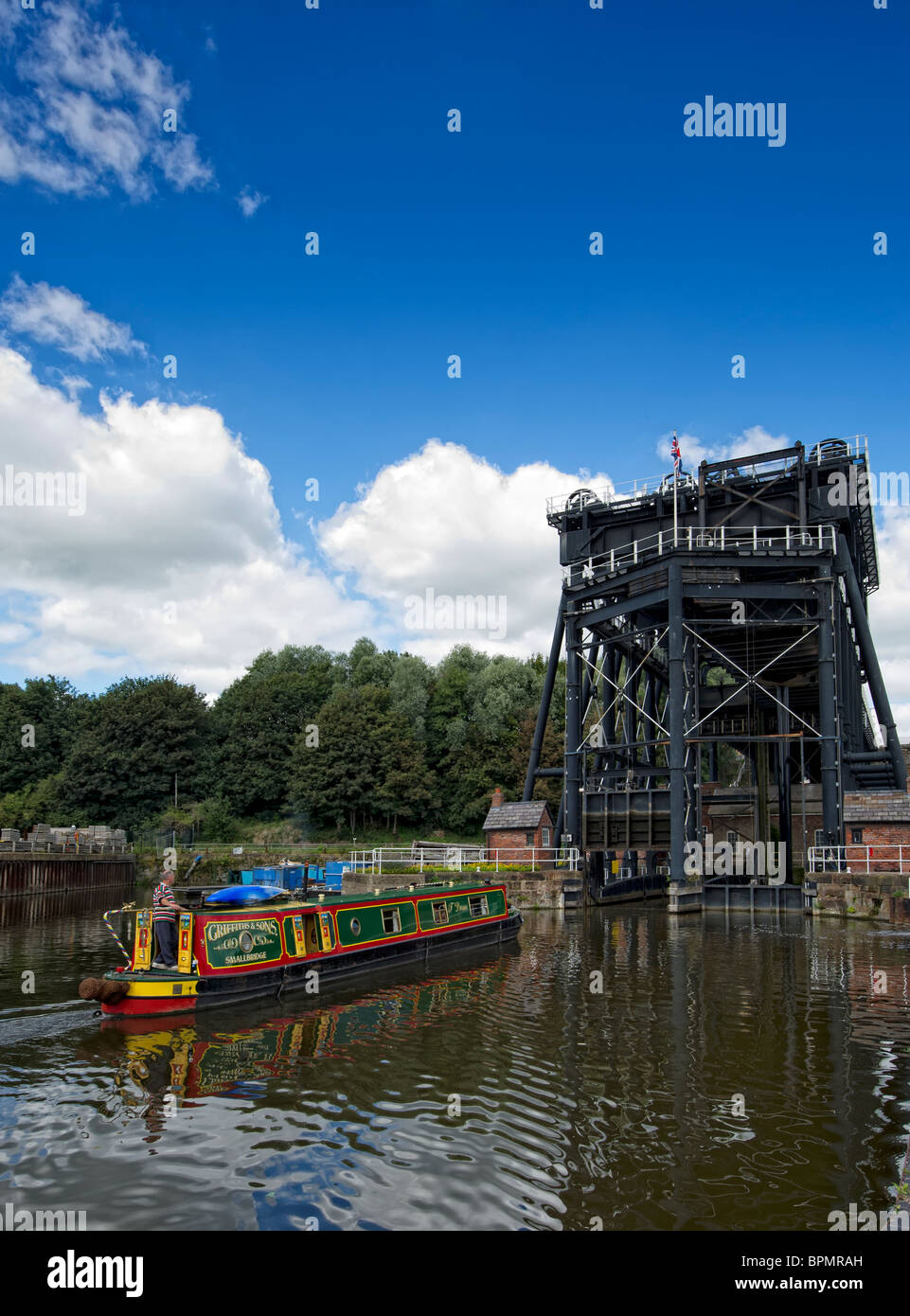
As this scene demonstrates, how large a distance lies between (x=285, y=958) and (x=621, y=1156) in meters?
10.1

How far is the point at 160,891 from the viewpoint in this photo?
50.7 ft

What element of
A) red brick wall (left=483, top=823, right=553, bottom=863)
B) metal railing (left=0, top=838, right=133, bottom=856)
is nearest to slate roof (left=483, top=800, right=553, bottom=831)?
red brick wall (left=483, top=823, right=553, bottom=863)

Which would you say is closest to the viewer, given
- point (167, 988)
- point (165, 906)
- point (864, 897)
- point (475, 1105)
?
point (475, 1105)

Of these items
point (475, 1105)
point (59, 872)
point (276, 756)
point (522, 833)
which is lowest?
point (59, 872)

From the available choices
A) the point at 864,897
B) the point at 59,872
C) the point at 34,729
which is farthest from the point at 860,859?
the point at 34,729

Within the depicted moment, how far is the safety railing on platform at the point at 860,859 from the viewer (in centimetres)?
3020

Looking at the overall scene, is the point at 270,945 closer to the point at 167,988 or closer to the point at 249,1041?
the point at 167,988

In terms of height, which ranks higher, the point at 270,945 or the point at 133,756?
the point at 133,756

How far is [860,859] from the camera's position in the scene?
102ft

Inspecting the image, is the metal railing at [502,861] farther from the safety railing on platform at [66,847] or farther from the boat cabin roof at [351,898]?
the safety railing on platform at [66,847]

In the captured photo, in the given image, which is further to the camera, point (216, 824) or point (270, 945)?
point (216, 824)

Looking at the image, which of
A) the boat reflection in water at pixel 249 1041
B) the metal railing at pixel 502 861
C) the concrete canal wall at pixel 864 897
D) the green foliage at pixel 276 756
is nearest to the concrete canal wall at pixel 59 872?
the green foliage at pixel 276 756

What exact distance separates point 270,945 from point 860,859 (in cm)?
2392
